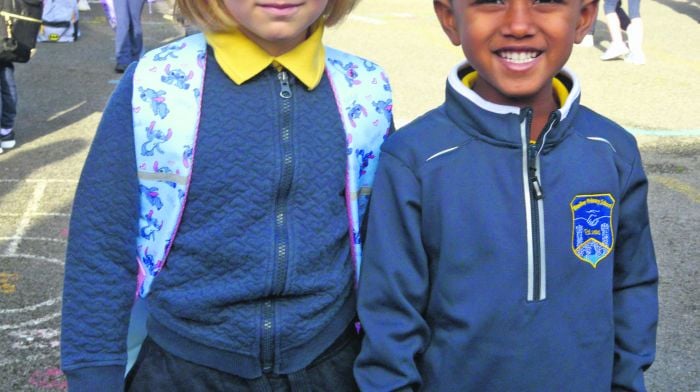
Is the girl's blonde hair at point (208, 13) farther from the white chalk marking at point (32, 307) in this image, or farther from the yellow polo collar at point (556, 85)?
the white chalk marking at point (32, 307)

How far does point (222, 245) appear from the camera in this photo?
2.01 metres

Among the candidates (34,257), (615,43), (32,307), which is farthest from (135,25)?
(32,307)

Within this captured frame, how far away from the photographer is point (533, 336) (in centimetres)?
201

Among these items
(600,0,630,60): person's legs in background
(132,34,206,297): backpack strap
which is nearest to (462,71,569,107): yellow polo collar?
(132,34,206,297): backpack strap

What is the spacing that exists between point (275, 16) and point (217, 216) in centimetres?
40

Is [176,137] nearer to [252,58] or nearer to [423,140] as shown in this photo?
[252,58]

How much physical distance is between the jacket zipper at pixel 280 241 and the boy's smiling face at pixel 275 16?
0.51 feet

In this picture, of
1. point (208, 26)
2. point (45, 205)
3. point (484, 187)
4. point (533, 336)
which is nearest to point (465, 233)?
point (484, 187)

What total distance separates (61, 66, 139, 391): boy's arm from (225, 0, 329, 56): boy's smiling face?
0.81 ft

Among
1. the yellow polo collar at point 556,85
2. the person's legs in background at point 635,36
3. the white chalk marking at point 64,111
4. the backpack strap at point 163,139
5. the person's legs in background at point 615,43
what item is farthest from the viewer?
the person's legs in background at point 615,43

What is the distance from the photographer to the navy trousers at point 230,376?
6.71 ft

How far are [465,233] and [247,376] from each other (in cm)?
51

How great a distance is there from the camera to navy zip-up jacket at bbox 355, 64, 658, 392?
79.1 inches

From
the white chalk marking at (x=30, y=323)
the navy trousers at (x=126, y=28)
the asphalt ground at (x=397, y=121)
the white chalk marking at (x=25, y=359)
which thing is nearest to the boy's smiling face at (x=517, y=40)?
the asphalt ground at (x=397, y=121)
